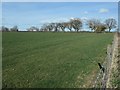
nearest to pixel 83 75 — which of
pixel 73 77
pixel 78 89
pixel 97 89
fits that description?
pixel 73 77

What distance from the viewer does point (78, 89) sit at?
10.9 metres

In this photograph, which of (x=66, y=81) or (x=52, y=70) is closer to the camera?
(x=66, y=81)

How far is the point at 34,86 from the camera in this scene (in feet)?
A: 37.2

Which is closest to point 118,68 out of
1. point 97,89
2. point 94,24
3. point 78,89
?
point 78,89

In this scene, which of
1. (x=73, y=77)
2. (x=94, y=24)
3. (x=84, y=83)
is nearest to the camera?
(x=84, y=83)

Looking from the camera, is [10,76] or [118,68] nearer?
[10,76]

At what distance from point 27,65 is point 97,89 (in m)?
8.67

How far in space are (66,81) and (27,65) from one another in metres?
5.61

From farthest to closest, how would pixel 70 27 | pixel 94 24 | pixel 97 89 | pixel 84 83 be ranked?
1. pixel 70 27
2. pixel 94 24
3. pixel 84 83
4. pixel 97 89

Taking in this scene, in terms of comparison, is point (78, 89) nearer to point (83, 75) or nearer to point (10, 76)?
point (83, 75)

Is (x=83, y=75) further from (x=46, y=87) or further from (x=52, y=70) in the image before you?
(x=46, y=87)

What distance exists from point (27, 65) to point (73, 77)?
492 centimetres

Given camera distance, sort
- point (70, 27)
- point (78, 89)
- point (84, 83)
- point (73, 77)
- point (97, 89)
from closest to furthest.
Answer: point (97, 89), point (78, 89), point (84, 83), point (73, 77), point (70, 27)

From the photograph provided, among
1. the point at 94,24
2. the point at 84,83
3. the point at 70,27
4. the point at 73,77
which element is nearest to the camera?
the point at 84,83
